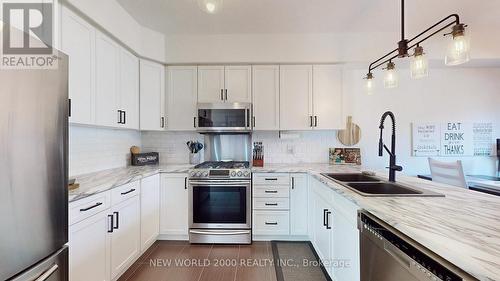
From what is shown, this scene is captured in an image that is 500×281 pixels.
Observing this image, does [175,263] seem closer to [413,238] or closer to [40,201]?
[40,201]

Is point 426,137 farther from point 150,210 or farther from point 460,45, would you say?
point 150,210

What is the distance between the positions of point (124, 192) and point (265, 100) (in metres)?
2.00

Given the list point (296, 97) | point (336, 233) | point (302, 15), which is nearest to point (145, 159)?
point (296, 97)

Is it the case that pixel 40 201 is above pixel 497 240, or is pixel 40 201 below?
above

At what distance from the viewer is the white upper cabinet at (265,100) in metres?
3.20

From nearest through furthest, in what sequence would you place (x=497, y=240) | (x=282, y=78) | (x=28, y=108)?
(x=497, y=240)
(x=28, y=108)
(x=282, y=78)

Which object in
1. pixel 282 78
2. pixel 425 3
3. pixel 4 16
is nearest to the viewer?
pixel 4 16

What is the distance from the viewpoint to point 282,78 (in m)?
3.19

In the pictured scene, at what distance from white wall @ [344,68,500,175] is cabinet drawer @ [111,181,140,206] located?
2914mm

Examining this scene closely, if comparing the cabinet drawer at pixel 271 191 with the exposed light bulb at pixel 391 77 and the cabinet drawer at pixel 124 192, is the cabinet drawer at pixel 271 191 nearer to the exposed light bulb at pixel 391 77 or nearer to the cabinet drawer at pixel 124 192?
the cabinet drawer at pixel 124 192

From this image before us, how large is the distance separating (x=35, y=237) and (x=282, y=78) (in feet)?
9.39

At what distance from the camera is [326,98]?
3.19 meters

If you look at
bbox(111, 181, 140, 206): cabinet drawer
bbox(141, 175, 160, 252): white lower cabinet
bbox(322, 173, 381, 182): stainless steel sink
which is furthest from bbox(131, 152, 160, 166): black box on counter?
bbox(322, 173, 381, 182): stainless steel sink

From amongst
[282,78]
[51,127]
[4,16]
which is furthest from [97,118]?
[282,78]
